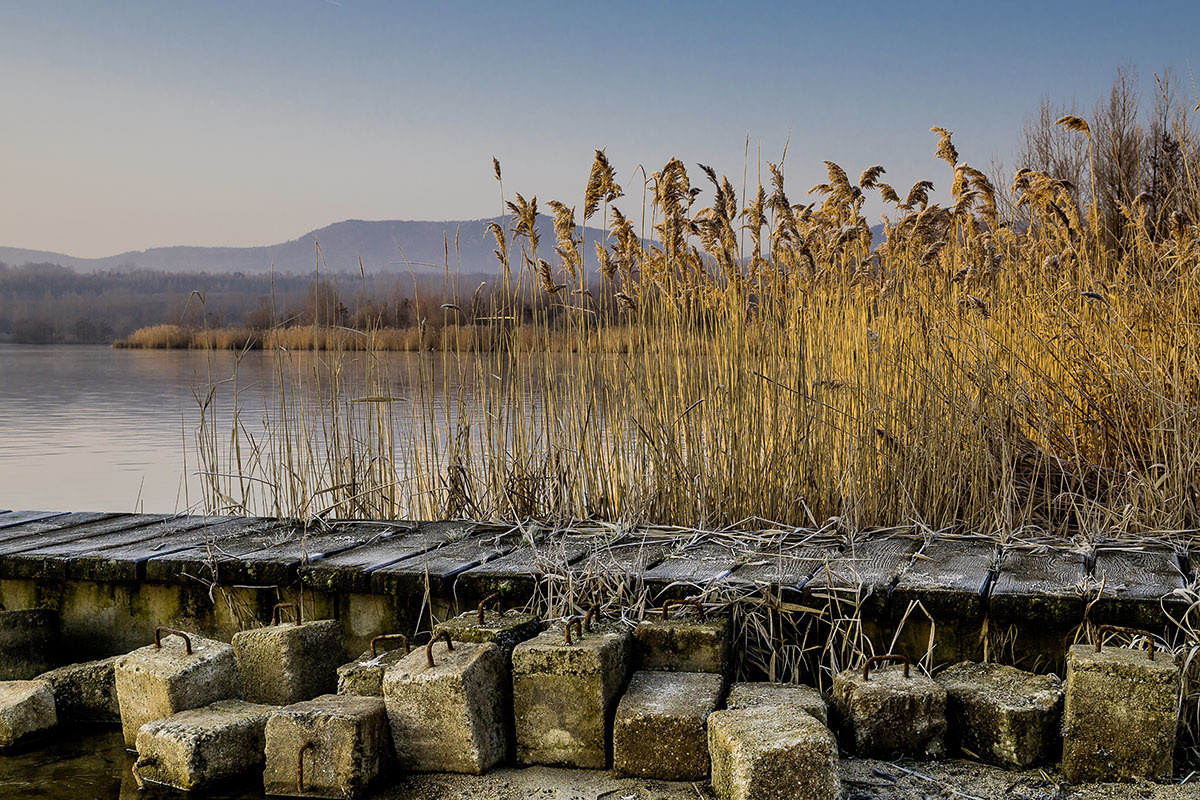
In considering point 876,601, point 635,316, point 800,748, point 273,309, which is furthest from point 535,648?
point 273,309

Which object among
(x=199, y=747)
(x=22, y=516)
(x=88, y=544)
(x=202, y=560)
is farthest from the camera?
(x=22, y=516)

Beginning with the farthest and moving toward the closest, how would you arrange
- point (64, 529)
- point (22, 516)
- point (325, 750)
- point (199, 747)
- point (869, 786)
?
point (22, 516) → point (64, 529) → point (199, 747) → point (325, 750) → point (869, 786)

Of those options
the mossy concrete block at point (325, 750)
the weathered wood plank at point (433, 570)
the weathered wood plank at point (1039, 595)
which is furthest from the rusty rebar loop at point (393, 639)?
the weathered wood plank at point (1039, 595)

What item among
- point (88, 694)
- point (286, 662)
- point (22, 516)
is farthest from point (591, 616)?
point (22, 516)

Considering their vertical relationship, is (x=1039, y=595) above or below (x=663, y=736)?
above

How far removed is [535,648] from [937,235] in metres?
2.03

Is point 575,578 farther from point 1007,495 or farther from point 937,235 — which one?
point 937,235

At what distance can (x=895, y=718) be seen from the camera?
1.94 metres

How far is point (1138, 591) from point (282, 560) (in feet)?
6.48

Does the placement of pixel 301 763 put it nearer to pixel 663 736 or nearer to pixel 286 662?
pixel 286 662

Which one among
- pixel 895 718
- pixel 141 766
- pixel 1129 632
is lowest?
pixel 141 766

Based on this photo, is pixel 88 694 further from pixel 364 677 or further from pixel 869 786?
pixel 869 786

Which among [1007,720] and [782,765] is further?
[1007,720]

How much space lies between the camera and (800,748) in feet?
5.53
